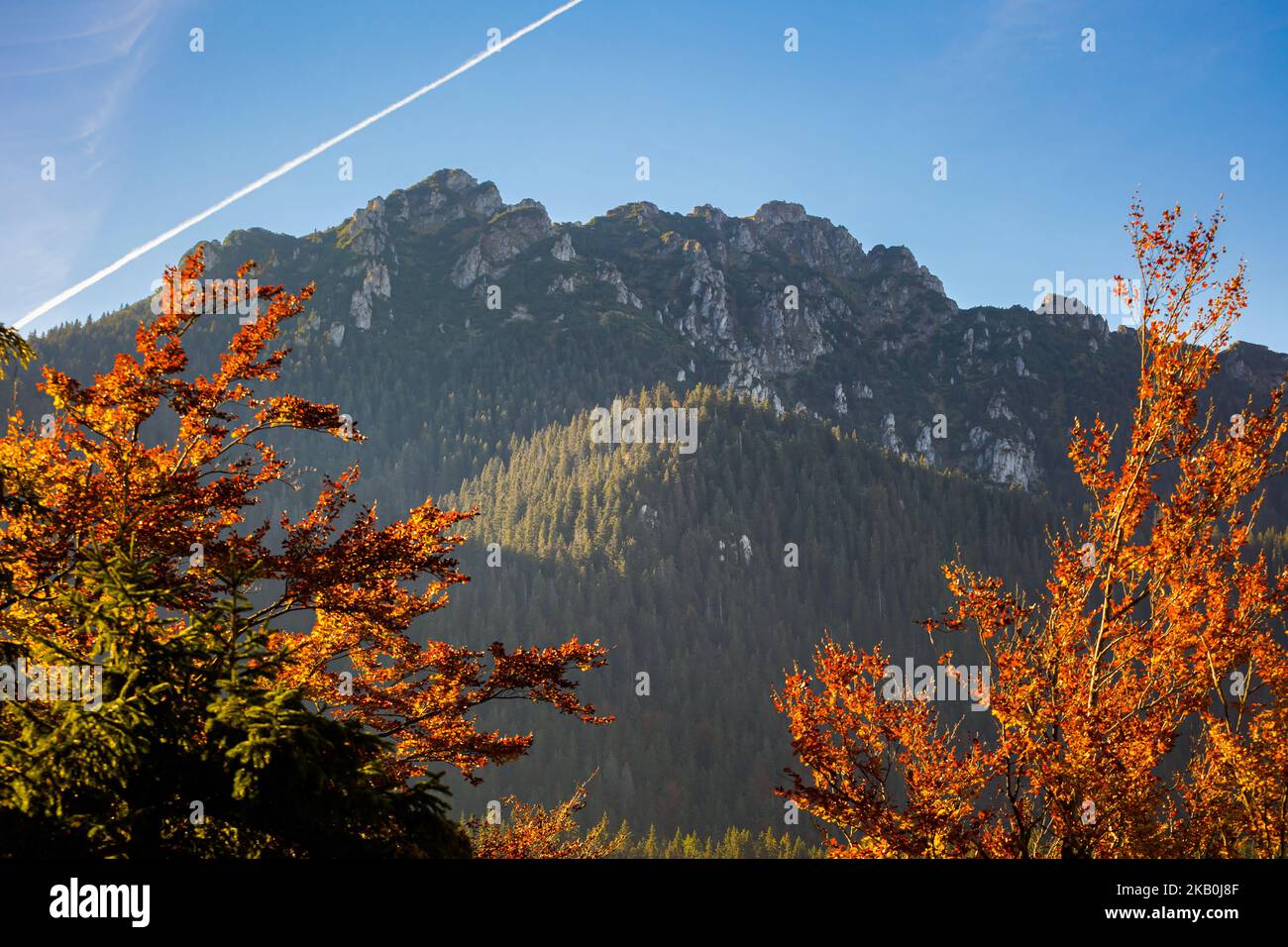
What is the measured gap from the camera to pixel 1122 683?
11.7 m

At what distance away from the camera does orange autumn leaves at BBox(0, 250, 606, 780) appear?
984 cm

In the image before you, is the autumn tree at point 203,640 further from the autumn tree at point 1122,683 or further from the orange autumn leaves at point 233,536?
the autumn tree at point 1122,683

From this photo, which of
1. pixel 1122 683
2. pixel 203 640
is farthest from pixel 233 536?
pixel 1122 683

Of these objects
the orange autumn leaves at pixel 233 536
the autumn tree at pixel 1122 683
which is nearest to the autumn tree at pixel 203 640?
the orange autumn leaves at pixel 233 536

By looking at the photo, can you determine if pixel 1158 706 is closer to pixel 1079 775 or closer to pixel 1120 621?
pixel 1120 621

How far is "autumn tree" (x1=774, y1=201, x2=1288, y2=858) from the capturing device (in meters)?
9.98

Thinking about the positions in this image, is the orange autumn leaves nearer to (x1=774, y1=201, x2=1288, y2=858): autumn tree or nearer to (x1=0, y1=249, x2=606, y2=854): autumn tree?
(x1=0, y1=249, x2=606, y2=854): autumn tree

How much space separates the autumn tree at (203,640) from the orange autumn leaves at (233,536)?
1.6 inches

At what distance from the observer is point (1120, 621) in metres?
10.6

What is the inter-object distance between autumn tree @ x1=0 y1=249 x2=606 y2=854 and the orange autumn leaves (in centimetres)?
4

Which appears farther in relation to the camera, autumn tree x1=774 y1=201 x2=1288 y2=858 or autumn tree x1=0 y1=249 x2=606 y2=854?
autumn tree x1=774 y1=201 x2=1288 y2=858

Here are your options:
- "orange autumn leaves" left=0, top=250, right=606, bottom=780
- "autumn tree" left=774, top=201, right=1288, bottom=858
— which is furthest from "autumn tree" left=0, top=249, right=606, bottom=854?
"autumn tree" left=774, top=201, right=1288, bottom=858
